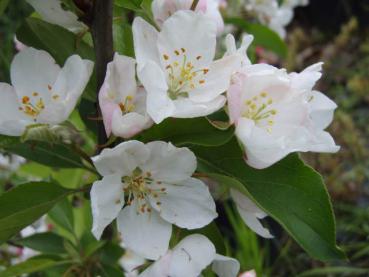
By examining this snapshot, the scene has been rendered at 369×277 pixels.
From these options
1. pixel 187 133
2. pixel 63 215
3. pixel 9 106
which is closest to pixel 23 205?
pixel 9 106

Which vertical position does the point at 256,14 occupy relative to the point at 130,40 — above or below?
below

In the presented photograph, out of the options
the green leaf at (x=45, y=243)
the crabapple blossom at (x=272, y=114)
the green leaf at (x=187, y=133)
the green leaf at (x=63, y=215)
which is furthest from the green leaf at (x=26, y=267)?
the crabapple blossom at (x=272, y=114)

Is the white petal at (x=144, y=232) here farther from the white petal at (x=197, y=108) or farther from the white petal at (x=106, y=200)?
the white petal at (x=197, y=108)

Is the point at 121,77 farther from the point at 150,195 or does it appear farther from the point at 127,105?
the point at 150,195

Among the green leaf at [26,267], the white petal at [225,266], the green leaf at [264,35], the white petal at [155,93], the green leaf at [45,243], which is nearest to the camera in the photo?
the white petal at [155,93]

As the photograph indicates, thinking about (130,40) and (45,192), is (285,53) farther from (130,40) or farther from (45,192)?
(45,192)

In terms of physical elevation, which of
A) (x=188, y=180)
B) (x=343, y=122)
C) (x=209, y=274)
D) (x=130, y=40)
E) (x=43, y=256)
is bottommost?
(x=343, y=122)

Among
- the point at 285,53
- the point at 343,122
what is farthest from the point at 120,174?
the point at 343,122
